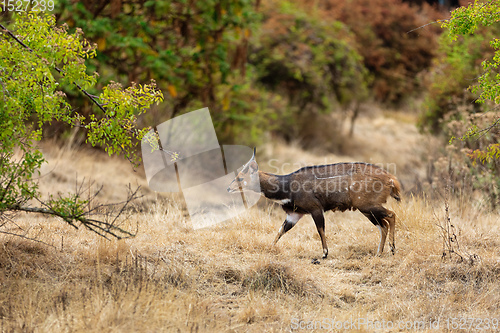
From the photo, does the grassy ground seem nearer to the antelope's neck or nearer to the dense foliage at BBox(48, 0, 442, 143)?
the antelope's neck

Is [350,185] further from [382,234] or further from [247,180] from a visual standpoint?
[247,180]

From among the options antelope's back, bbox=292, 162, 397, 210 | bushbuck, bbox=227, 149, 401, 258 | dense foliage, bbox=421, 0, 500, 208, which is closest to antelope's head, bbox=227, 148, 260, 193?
bushbuck, bbox=227, 149, 401, 258

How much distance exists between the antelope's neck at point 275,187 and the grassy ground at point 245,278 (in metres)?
0.70

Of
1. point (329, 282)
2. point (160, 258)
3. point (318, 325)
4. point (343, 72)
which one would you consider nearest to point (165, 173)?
point (160, 258)

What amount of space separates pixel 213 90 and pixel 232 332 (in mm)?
10088

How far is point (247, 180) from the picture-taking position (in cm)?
728

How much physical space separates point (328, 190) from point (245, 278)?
1.74 m

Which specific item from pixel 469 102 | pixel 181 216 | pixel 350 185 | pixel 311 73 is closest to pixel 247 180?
pixel 350 185

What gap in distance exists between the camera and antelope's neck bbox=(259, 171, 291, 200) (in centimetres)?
728

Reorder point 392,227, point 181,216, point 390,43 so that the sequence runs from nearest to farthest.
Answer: point 392,227, point 181,216, point 390,43

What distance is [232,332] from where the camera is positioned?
209 inches

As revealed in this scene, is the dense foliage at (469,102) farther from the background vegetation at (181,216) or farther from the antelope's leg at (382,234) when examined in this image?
the antelope's leg at (382,234)

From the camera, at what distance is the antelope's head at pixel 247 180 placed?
7.23 m

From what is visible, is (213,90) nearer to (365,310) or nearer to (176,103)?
(176,103)
